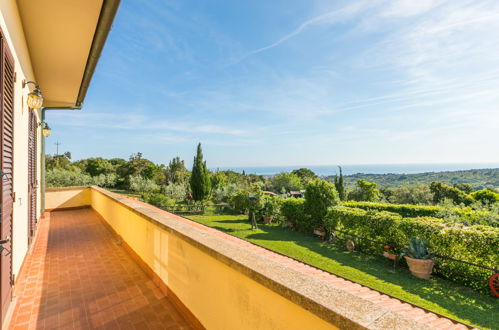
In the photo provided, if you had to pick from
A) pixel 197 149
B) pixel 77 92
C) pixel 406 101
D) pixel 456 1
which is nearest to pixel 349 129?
pixel 406 101

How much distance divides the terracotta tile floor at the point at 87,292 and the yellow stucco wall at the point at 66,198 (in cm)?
469

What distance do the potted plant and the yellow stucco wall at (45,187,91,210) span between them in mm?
12019

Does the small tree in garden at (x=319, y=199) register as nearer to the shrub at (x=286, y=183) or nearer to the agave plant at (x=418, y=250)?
the agave plant at (x=418, y=250)

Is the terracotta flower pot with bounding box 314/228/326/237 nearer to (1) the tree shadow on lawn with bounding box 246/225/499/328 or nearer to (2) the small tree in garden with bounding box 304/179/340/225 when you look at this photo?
(2) the small tree in garden with bounding box 304/179/340/225

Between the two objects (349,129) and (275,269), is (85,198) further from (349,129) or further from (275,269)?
(349,129)

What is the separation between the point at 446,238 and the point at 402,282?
74.4 inches

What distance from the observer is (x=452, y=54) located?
10.4m

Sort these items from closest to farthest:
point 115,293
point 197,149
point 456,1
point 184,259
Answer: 1. point 184,259
2. point 115,293
3. point 456,1
4. point 197,149

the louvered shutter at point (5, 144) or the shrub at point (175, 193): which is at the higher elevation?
the louvered shutter at point (5, 144)

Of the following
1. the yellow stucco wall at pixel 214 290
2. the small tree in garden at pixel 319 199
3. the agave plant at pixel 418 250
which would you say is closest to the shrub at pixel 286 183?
the small tree in garden at pixel 319 199

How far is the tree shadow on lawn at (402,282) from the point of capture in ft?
17.6

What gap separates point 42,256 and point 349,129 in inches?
2871

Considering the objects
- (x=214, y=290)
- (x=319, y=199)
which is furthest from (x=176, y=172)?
(x=214, y=290)

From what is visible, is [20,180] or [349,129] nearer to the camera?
[20,180]
